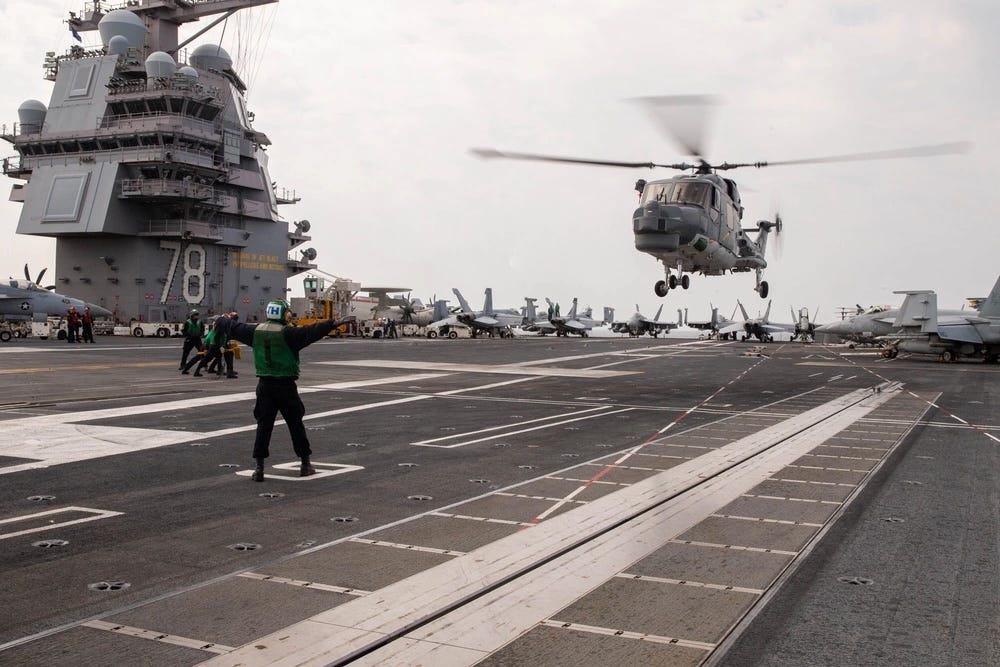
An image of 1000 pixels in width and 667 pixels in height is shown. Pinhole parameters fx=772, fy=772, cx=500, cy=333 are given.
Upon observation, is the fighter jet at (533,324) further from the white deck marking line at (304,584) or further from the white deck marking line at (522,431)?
the white deck marking line at (304,584)

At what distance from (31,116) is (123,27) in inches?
365

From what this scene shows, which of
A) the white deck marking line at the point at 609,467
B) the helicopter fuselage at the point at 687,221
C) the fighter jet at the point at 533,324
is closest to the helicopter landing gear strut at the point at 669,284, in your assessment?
the helicopter fuselage at the point at 687,221

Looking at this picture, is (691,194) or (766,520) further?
(691,194)

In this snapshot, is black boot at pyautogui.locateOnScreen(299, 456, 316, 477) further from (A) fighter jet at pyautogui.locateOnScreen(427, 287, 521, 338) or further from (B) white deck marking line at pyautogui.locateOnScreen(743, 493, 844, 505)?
(A) fighter jet at pyautogui.locateOnScreen(427, 287, 521, 338)

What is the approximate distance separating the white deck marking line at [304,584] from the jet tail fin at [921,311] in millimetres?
42881

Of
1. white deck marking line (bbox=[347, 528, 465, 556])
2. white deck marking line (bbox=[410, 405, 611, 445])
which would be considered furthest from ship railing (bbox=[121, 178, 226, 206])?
white deck marking line (bbox=[347, 528, 465, 556])

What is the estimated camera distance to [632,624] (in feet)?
15.6

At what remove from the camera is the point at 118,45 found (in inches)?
2181

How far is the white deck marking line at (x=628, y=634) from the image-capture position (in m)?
4.44

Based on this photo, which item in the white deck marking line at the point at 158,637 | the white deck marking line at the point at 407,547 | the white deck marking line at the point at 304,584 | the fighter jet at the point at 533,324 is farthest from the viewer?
the fighter jet at the point at 533,324

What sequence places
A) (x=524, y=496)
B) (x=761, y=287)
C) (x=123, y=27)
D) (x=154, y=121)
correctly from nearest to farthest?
(x=524, y=496) → (x=761, y=287) → (x=154, y=121) → (x=123, y=27)

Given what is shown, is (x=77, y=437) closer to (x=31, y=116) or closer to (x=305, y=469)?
(x=305, y=469)

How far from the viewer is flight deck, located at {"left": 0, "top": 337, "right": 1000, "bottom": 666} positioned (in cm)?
446

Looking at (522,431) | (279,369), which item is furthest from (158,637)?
(522,431)
